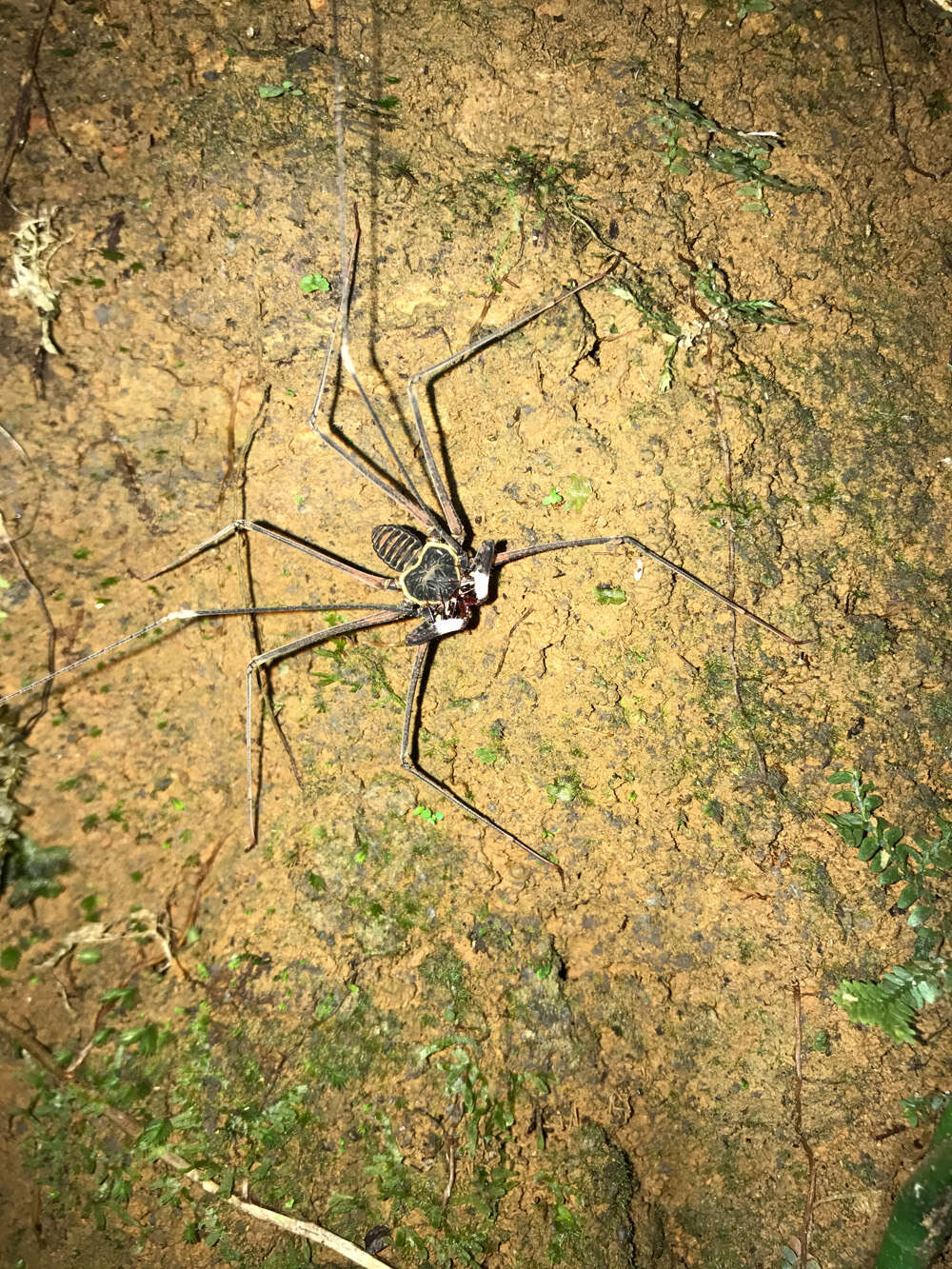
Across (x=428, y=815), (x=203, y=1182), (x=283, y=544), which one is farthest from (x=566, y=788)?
(x=203, y=1182)

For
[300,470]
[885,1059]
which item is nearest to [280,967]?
[300,470]

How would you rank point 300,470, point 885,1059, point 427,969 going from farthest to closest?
point 300,470
point 427,969
point 885,1059

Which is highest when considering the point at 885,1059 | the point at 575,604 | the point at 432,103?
the point at 432,103

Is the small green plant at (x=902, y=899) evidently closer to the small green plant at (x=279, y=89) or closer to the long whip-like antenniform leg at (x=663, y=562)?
the long whip-like antenniform leg at (x=663, y=562)

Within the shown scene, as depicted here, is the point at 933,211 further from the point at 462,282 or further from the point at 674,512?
the point at 462,282

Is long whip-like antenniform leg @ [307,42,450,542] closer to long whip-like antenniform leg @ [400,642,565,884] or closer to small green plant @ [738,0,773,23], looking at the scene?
long whip-like antenniform leg @ [400,642,565,884]

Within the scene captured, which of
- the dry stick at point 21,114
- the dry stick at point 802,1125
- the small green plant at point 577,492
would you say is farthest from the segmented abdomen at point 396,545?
the dry stick at point 802,1125

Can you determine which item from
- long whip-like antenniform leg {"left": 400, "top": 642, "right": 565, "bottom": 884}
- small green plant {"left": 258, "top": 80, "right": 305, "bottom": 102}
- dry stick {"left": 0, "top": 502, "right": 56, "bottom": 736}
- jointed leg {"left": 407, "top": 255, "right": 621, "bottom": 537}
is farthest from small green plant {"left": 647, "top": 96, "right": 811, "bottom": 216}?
dry stick {"left": 0, "top": 502, "right": 56, "bottom": 736}

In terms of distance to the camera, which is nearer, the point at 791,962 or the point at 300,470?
the point at 791,962
